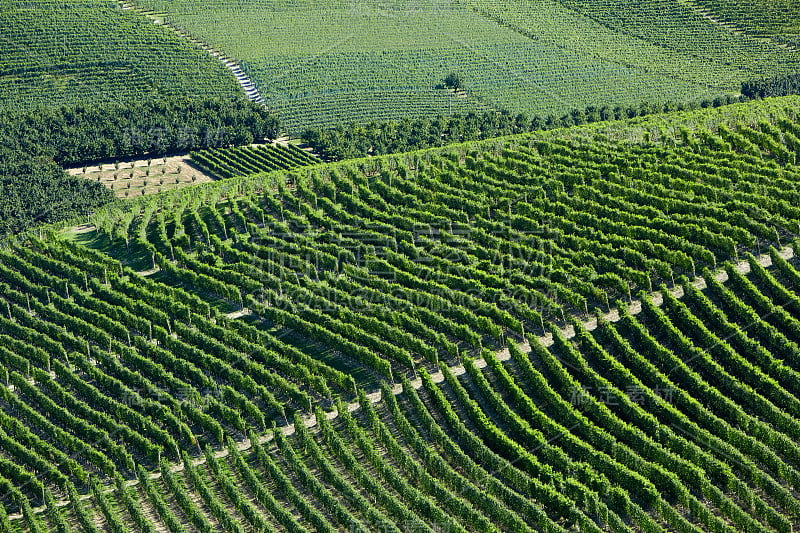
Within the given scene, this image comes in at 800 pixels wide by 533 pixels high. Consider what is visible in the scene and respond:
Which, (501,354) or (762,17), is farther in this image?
Answer: (762,17)

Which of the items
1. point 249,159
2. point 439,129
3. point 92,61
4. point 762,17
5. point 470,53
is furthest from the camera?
point 762,17

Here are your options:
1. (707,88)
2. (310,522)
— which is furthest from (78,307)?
(707,88)

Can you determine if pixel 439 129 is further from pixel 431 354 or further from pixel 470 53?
pixel 431 354

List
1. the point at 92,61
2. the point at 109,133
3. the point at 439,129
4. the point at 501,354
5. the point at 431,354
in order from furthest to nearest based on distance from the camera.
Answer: the point at 92,61 → the point at 439,129 → the point at 109,133 → the point at 501,354 → the point at 431,354

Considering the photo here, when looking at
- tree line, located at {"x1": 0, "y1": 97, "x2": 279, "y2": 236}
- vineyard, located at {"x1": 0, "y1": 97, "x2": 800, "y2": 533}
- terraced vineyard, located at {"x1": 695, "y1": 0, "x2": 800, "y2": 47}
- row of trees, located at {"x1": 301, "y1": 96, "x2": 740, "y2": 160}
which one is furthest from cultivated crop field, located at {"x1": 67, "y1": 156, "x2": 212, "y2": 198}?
terraced vineyard, located at {"x1": 695, "y1": 0, "x2": 800, "y2": 47}

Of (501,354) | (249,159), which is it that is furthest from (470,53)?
(501,354)

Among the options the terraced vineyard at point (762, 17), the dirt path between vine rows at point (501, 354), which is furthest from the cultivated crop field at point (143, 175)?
the terraced vineyard at point (762, 17)

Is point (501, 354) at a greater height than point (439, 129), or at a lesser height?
greater
